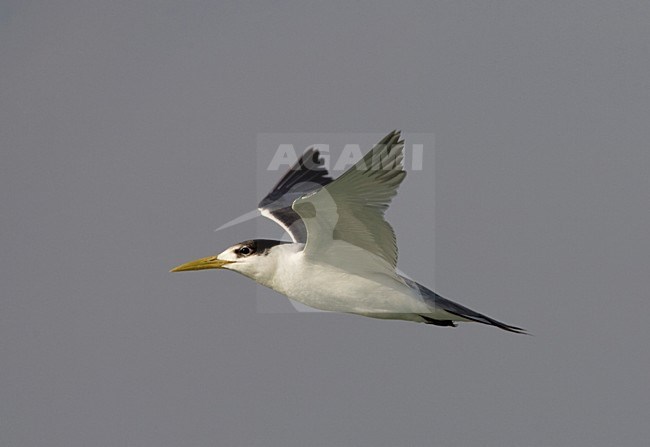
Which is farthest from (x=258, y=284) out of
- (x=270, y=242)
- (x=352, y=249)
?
(x=352, y=249)

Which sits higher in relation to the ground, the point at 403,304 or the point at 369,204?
the point at 369,204

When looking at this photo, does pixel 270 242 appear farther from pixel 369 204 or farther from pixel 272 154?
pixel 272 154

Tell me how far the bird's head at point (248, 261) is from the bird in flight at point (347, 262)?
12mm

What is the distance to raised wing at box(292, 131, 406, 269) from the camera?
12391 millimetres

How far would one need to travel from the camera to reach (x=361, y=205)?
Answer: 1297cm

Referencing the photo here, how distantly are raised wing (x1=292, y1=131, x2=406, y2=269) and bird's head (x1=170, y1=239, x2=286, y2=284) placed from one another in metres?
0.69

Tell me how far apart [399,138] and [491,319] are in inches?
106

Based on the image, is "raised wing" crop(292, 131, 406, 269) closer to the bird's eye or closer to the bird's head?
the bird's head

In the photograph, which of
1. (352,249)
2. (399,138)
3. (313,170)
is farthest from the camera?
(313,170)

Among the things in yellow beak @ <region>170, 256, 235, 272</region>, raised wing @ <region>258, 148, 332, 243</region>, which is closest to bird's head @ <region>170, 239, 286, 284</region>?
yellow beak @ <region>170, 256, 235, 272</region>

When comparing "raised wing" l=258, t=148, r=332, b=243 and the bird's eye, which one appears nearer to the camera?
the bird's eye

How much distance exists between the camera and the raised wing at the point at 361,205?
12.4 meters

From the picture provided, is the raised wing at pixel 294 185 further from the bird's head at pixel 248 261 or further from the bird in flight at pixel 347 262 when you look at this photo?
the bird's head at pixel 248 261

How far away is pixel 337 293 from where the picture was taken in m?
14.1
